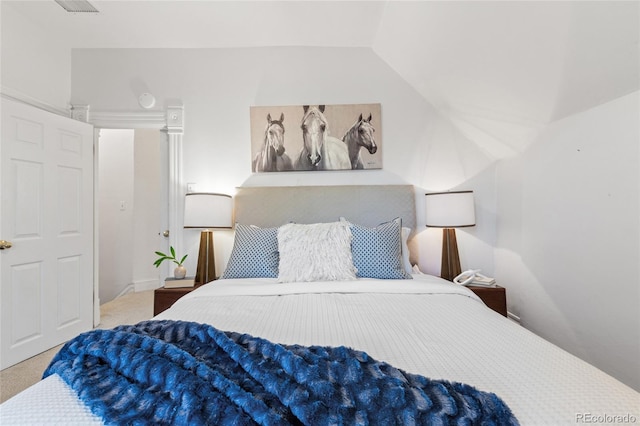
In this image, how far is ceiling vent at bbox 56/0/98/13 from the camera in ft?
6.70

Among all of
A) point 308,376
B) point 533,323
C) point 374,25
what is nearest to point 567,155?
point 533,323

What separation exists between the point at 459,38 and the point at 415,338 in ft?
6.42

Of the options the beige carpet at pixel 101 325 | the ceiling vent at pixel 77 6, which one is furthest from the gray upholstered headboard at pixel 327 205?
the ceiling vent at pixel 77 6

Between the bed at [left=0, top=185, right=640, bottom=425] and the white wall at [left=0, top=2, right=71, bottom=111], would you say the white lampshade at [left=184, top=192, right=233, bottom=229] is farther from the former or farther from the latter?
the white wall at [left=0, top=2, right=71, bottom=111]

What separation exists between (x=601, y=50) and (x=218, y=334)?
217cm

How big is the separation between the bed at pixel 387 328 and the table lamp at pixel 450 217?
0.93ft

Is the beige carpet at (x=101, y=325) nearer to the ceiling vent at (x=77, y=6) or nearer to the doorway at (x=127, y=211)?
the doorway at (x=127, y=211)

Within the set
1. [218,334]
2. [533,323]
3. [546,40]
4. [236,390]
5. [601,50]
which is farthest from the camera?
[533,323]

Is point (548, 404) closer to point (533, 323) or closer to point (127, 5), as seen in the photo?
point (533, 323)

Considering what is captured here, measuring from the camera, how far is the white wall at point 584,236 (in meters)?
1.42

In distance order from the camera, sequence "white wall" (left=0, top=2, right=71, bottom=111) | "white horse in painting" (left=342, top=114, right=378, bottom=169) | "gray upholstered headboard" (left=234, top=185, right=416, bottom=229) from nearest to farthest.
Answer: "white wall" (left=0, top=2, right=71, bottom=111), "gray upholstered headboard" (left=234, top=185, right=416, bottom=229), "white horse in painting" (left=342, top=114, right=378, bottom=169)

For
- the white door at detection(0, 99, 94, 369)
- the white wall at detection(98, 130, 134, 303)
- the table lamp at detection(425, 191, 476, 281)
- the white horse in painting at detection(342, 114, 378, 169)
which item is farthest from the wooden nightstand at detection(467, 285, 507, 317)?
the white wall at detection(98, 130, 134, 303)

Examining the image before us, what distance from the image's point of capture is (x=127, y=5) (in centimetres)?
206

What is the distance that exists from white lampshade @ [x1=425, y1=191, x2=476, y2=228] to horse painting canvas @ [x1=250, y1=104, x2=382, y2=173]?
647 mm
